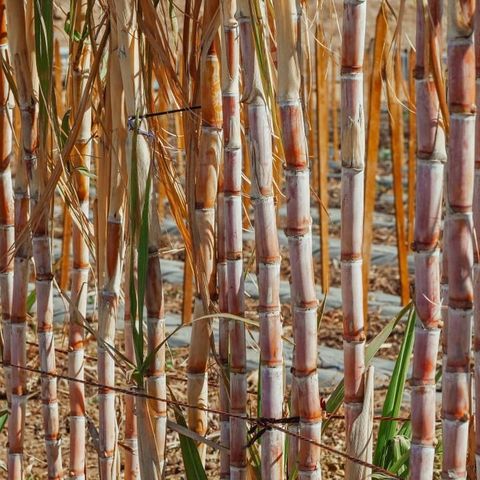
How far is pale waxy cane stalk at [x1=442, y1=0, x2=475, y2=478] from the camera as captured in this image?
3.25 feet

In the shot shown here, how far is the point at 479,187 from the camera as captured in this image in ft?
3.51

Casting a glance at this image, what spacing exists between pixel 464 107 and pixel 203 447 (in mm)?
838

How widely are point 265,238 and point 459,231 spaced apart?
0.28m

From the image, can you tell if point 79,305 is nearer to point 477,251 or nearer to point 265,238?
point 265,238

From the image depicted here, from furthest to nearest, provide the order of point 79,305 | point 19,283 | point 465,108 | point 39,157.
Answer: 1. point 79,305
2. point 19,283
3. point 39,157
4. point 465,108

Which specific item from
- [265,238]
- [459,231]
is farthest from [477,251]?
[265,238]

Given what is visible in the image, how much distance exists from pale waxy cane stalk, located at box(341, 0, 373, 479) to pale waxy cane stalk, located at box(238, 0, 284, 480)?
0.09 metres

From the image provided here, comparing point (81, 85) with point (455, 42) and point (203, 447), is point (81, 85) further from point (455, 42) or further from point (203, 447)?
point (455, 42)

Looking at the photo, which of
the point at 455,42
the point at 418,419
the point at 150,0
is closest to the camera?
the point at 455,42

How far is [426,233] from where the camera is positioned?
1069 millimetres

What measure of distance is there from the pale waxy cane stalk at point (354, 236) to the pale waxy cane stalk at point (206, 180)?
22 cm

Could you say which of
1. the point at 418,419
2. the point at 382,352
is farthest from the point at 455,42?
the point at 382,352

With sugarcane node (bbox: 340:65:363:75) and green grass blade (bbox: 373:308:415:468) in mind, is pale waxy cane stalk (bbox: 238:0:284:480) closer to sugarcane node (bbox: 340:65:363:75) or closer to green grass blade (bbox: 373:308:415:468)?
sugarcane node (bbox: 340:65:363:75)

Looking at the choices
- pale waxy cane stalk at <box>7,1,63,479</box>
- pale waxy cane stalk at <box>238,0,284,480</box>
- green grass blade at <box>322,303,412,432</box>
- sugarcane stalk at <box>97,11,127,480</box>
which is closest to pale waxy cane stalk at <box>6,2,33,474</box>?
pale waxy cane stalk at <box>7,1,63,479</box>
